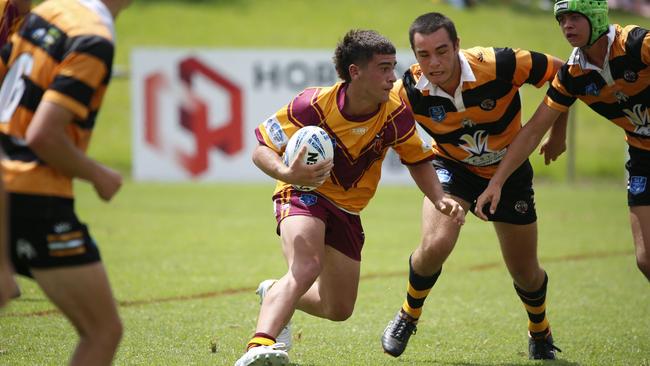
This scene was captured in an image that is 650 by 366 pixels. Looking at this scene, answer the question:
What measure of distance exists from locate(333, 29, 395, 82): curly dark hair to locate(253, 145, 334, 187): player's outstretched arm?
2.22 ft

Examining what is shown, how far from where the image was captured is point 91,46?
146 inches

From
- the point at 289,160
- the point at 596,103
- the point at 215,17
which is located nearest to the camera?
the point at 289,160

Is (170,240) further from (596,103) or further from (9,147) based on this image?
(9,147)

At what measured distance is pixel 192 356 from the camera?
581 centimetres

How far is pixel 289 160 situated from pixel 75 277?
5.89 ft

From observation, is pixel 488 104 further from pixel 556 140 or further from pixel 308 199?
pixel 308 199

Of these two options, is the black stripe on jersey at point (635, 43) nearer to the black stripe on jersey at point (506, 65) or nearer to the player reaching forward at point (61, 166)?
the black stripe on jersey at point (506, 65)

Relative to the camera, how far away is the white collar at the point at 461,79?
5898 millimetres

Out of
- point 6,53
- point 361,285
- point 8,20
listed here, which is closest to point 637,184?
point 361,285

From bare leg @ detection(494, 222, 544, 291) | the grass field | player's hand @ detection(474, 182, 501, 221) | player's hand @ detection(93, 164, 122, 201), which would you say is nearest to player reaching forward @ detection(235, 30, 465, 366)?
player's hand @ detection(474, 182, 501, 221)

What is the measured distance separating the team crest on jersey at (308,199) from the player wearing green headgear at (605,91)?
1.01 metres

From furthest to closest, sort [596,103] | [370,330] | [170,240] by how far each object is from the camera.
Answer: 1. [170,240]
2. [370,330]
3. [596,103]

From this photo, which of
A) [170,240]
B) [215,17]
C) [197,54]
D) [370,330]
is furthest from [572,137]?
[215,17]

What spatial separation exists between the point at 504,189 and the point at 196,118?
13.0 meters
